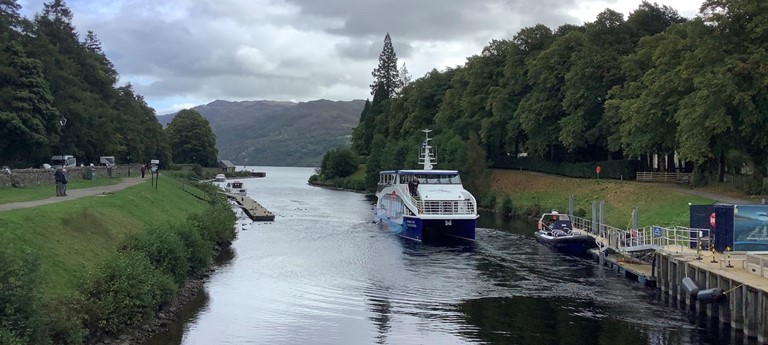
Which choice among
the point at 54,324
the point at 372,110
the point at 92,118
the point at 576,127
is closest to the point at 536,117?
the point at 576,127

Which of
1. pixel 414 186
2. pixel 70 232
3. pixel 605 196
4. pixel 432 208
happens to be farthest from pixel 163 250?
pixel 605 196

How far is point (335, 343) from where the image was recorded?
23.1 meters

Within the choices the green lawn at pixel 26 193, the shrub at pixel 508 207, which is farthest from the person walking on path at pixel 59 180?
the shrub at pixel 508 207

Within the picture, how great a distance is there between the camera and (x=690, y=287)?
27.0 metres

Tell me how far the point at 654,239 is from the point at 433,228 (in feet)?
60.5

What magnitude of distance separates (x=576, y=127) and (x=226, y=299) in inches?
2043

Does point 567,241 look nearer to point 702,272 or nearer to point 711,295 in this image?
point 702,272

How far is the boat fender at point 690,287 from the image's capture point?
87.6ft

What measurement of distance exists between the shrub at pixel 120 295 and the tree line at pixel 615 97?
39.7m

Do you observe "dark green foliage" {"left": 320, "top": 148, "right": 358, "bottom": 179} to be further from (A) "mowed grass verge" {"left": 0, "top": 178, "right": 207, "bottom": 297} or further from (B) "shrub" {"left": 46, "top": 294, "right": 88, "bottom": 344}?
(B) "shrub" {"left": 46, "top": 294, "right": 88, "bottom": 344}

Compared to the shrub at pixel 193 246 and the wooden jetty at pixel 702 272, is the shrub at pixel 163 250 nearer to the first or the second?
the shrub at pixel 193 246

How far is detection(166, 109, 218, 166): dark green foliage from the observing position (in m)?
175

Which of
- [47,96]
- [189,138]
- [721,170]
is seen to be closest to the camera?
[721,170]

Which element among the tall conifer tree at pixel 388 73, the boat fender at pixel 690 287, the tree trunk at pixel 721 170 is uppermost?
the tall conifer tree at pixel 388 73
